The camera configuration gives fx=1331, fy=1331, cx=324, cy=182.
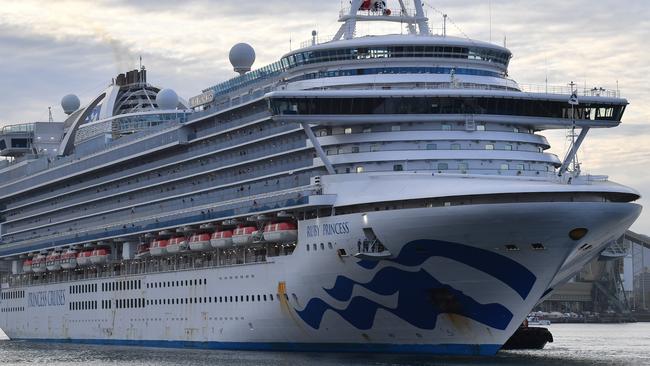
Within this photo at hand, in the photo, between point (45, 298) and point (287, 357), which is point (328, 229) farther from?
point (45, 298)

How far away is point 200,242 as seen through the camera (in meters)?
53.7

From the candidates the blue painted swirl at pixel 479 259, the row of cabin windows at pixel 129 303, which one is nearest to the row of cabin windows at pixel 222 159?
the row of cabin windows at pixel 129 303

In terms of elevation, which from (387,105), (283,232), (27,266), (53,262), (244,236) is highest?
(387,105)

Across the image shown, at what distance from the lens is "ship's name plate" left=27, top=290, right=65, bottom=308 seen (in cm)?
6975

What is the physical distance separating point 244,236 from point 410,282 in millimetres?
8954

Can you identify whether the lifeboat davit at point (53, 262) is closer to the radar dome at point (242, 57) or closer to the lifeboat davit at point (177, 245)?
the lifeboat davit at point (177, 245)

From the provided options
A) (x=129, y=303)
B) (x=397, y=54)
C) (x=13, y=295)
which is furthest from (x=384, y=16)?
(x=13, y=295)

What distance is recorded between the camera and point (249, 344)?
50.3 m

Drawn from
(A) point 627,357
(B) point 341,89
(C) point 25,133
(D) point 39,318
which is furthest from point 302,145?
(C) point 25,133

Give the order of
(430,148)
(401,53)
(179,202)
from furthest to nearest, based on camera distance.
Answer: (179,202) → (401,53) → (430,148)

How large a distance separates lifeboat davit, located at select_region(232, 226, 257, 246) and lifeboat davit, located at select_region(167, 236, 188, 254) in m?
4.96

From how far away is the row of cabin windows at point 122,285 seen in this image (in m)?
60.3

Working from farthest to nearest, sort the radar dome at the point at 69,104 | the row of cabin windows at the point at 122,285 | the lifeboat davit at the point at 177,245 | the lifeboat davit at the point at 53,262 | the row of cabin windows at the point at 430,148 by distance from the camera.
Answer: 1. the radar dome at the point at 69,104
2. the lifeboat davit at the point at 53,262
3. the row of cabin windows at the point at 122,285
4. the lifeboat davit at the point at 177,245
5. the row of cabin windows at the point at 430,148

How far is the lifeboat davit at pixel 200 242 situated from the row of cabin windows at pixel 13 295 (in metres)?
24.5
